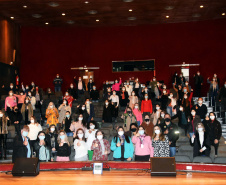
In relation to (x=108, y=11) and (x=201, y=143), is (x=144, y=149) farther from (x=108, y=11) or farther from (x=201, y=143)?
(x=108, y=11)

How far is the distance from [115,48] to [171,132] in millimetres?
14536

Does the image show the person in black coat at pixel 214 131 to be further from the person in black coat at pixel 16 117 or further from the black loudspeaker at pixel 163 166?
the person in black coat at pixel 16 117

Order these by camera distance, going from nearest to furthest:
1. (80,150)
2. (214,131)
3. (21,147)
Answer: (80,150)
(21,147)
(214,131)

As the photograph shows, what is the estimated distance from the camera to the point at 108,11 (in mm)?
20859

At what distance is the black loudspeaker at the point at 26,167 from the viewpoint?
8.06 m

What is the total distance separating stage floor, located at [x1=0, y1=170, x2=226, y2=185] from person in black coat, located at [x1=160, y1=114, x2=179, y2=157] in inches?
114

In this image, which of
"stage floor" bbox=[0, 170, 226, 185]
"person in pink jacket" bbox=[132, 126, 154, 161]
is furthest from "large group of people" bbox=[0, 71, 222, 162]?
"stage floor" bbox=[0, 170, 226, 185]

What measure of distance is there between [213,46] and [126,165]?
56.8 ft

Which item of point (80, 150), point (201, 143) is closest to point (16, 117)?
point (80, 150)

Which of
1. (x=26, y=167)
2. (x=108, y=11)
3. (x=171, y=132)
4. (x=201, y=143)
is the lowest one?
(x=26, y=167)

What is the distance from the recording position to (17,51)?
24266 mm

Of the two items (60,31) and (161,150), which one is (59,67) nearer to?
(60,31)

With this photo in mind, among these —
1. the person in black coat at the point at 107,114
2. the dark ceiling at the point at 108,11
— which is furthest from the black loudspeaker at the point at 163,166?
the dark ceiling at the point at 108,11

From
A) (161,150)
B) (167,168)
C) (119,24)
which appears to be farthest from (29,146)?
(119,24)
